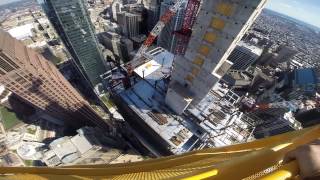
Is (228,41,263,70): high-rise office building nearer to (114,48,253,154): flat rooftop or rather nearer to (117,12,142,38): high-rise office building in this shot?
(114,48,253,154): flat rooftop

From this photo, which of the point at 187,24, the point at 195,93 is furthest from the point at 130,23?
the point at 195,93

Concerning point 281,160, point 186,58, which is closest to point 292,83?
point 186,58

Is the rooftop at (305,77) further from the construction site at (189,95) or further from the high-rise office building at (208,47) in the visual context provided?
the high-rise office building at (208,47)

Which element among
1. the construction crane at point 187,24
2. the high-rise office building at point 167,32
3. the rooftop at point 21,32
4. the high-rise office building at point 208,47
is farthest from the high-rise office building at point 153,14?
the high-rise office building at point 208,47

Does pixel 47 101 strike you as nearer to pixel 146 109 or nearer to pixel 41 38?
pixel 146 109

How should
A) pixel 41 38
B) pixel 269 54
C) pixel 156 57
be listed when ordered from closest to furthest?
1. pixel 156 57
2. pixel 269 54
3. pixel 41 38

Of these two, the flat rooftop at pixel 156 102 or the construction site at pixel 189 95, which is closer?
the construction site at pixel 189 95
